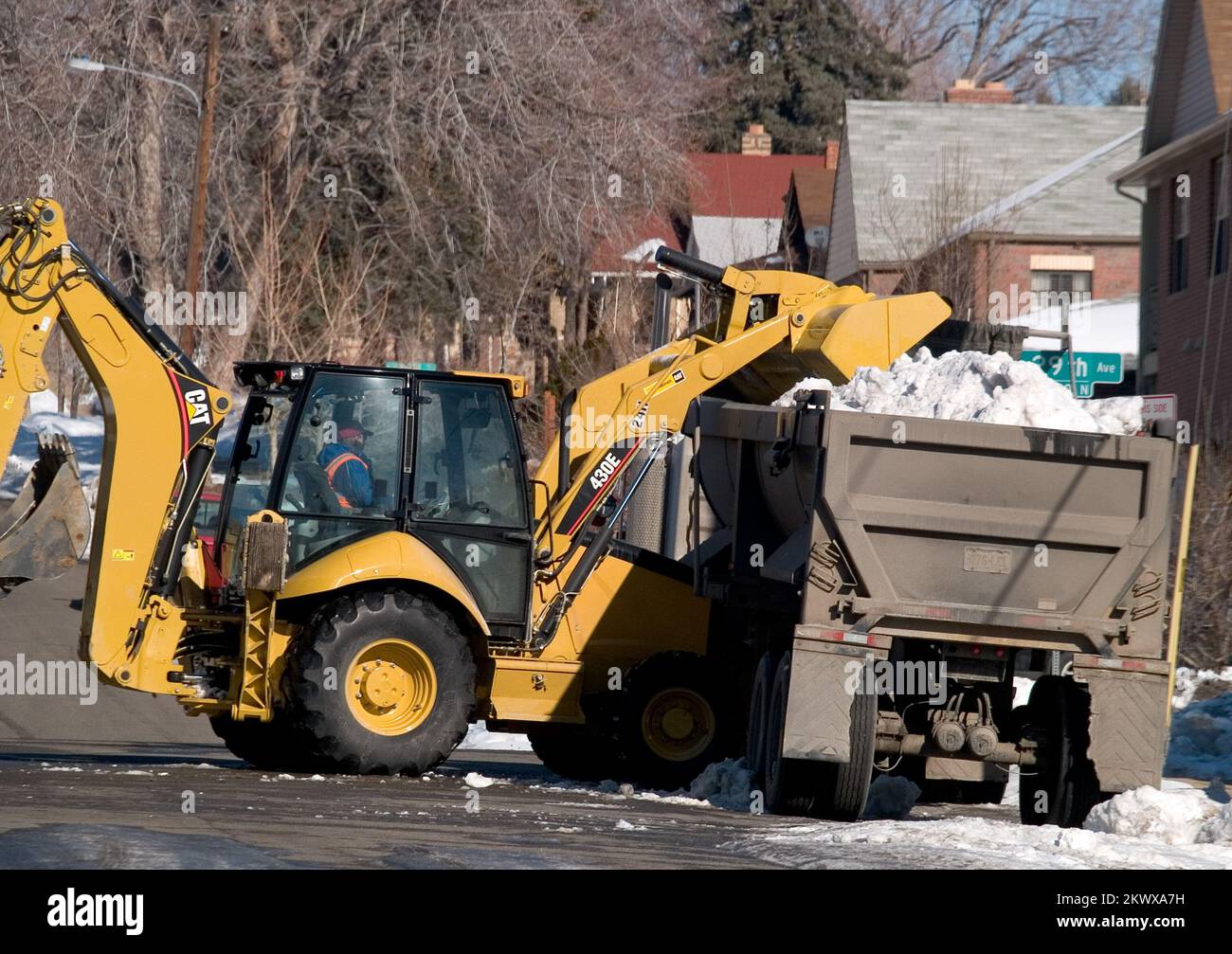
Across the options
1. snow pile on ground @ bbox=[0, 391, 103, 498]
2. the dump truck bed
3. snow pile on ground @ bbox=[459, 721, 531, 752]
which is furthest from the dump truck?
snow pile on ground @ bbox=[0, 391, 103, 498]

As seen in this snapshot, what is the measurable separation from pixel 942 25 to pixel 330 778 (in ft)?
187

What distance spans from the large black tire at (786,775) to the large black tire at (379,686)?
6.43 ft

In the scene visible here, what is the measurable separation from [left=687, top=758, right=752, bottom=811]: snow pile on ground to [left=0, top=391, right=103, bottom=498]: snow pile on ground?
2396 cm

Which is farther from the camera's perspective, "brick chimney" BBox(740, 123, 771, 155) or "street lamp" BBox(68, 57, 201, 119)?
"brick chimney" BBox(740, 123, 771, 155)

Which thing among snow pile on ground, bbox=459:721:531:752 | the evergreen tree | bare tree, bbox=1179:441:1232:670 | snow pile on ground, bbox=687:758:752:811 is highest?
the evergreen tree

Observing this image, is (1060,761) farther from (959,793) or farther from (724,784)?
(959,793)

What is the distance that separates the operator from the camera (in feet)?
34.6

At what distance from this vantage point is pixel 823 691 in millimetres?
8883

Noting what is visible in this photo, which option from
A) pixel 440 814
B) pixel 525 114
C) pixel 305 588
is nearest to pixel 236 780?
pixel 305 588

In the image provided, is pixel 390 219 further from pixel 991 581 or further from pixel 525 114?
pixel 991 581

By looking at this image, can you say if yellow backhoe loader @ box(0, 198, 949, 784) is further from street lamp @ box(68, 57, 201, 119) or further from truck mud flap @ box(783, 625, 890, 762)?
street lamp @ box(68, 57, 201, 119)

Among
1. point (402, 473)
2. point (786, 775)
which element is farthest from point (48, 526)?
point (786, 775)

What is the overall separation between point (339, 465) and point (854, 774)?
3583mm

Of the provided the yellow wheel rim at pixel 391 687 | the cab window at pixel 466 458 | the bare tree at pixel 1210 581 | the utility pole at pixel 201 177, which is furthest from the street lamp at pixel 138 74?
the yellow wheel rim at pixel 391 687
